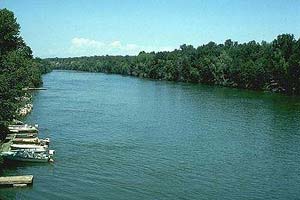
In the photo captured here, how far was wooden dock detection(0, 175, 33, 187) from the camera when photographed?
37812 mm

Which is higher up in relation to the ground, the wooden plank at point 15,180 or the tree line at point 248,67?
the tree line at point 248,67

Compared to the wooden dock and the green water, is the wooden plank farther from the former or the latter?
the green water

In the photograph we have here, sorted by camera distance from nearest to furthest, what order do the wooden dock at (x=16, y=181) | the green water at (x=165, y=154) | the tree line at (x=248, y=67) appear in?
the wooden dock at (x=16, y=181) → the green water at (x=165, y=154) → the tree line at (x=248, y=67)

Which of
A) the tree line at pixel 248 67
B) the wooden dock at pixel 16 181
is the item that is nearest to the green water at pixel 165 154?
the wooden dock at pixel 16 181

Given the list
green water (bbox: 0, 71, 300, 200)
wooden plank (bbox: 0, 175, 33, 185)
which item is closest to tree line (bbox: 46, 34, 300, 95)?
green water (bbox: 0, 71, 300, 200)

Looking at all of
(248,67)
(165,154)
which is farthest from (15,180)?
(248,67)

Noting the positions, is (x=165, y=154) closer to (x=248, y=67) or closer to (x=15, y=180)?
(x=15, y=180)

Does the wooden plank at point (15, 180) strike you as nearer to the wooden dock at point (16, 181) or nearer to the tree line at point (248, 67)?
the wooden dock at point (16, 181)

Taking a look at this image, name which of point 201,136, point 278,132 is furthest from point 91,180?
point 278,132

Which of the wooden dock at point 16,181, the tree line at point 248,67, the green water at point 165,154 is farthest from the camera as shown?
the tree line at point 248,67

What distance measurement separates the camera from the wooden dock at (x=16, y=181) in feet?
124

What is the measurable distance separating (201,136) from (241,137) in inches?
224

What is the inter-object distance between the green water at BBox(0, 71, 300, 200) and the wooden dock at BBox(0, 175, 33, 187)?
0.72m

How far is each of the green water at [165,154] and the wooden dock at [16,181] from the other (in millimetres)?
715
